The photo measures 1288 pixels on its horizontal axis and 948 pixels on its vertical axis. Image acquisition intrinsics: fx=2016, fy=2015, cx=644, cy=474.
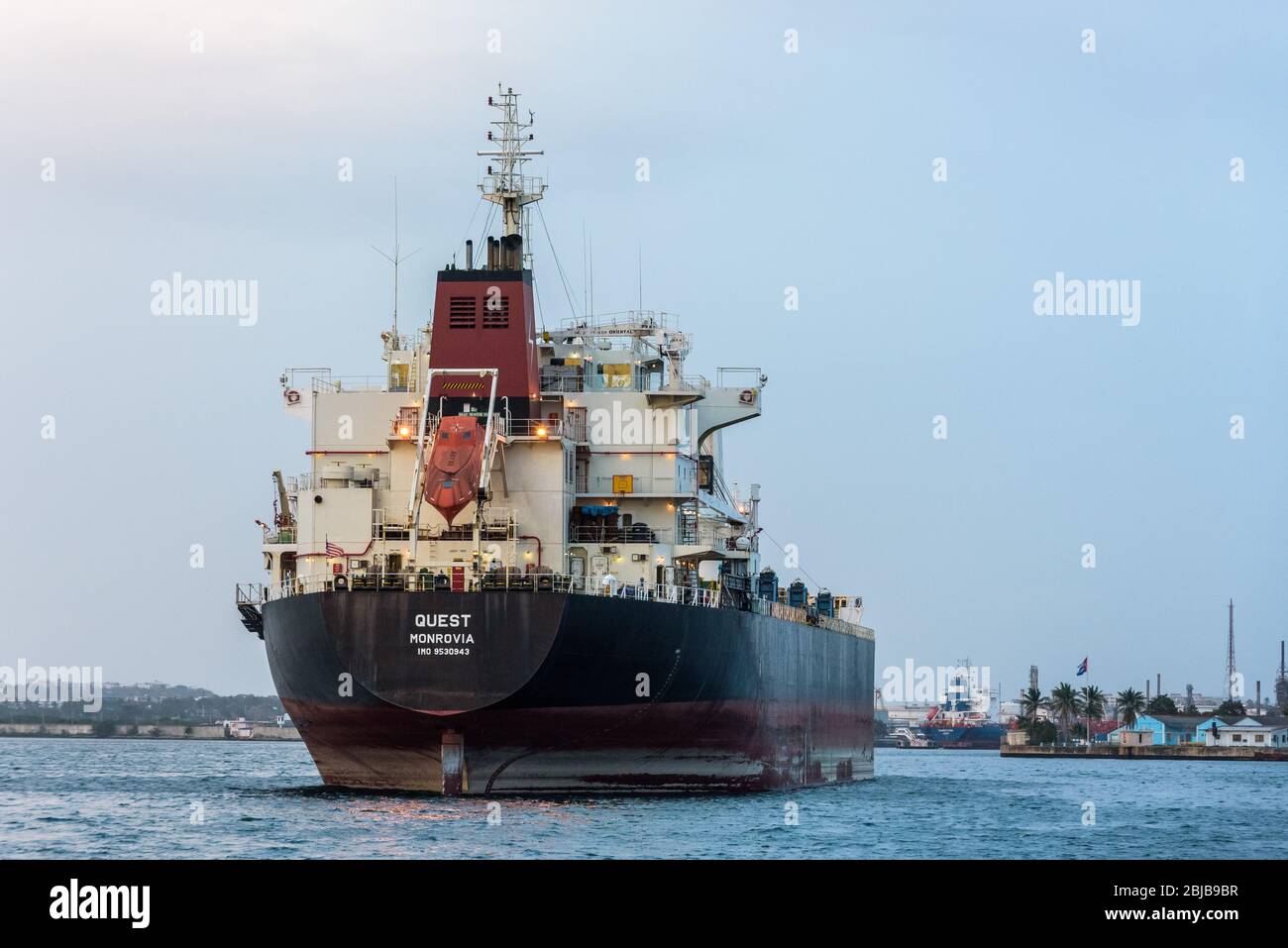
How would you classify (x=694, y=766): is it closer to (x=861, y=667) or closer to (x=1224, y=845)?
(x=1224, y=845)

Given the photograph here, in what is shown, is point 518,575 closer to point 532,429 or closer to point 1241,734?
point 532,429

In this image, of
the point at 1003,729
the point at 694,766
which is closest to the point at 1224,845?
the point at 694,766

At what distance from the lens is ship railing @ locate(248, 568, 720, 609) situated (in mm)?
39844

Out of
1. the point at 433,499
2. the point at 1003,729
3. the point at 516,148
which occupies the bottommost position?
the point at 1003,729

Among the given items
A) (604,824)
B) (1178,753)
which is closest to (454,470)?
(604,824)

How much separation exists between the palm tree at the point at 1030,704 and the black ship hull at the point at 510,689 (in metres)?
112

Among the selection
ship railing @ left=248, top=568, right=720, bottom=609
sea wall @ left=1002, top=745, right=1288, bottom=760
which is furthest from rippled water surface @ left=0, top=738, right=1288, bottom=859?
sea wall @ left=1002, top=745, right=1288, bottom=760

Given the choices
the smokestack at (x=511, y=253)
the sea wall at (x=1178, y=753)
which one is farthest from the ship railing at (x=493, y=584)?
the sea wall at (x=1178, y=753)

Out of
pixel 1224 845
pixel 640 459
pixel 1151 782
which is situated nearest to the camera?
pixel 1224 845

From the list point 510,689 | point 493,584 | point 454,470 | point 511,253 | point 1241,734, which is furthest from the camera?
point 1241,734

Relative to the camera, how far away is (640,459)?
47000 mm

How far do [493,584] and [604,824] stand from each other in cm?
656

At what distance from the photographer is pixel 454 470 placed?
4156 centimetres
